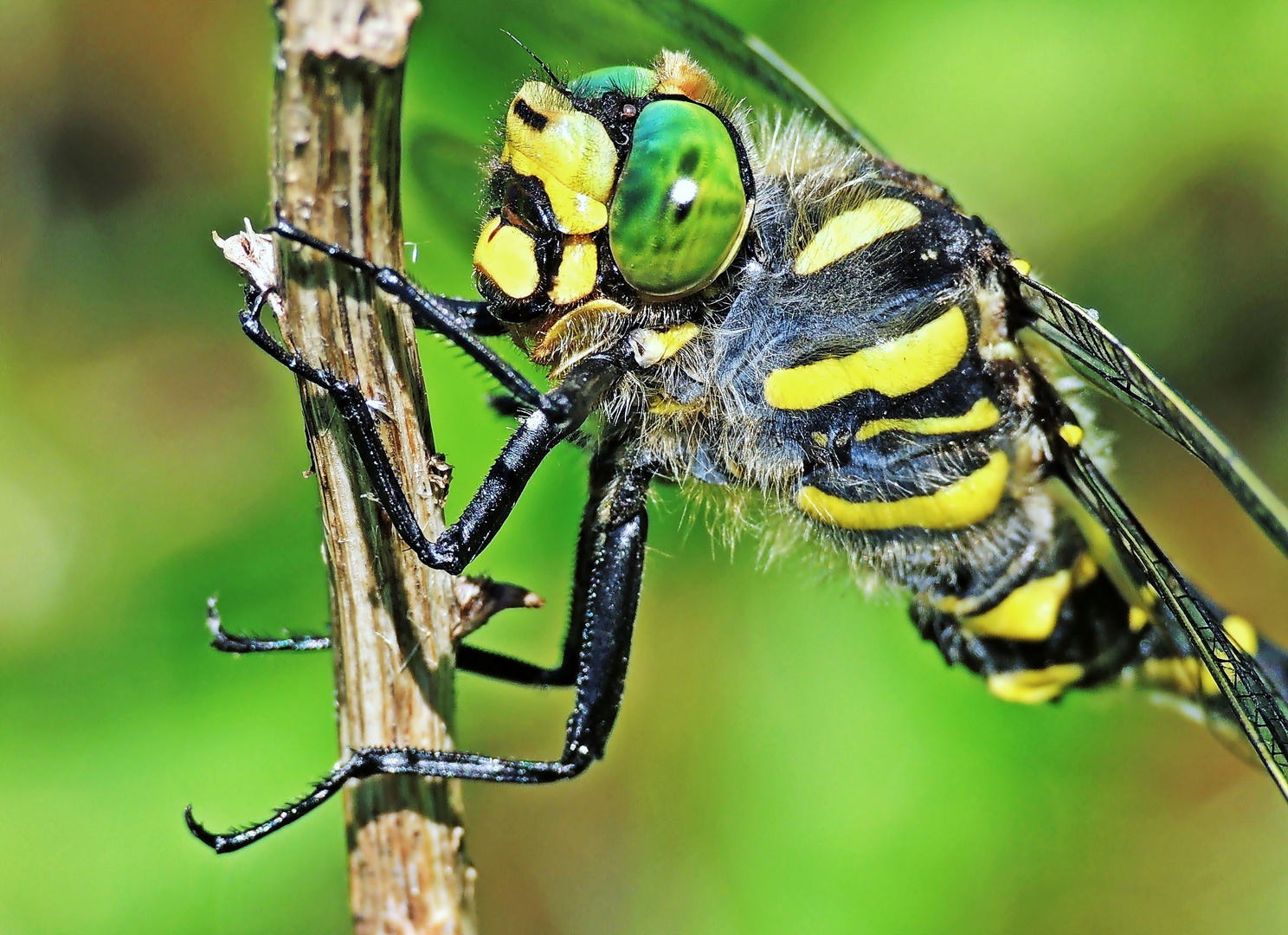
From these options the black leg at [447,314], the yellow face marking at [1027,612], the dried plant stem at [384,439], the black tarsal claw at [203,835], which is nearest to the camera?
the dried plant stem at [384,439]

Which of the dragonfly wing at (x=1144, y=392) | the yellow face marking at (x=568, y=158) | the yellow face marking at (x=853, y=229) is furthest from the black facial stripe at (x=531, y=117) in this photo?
the dragonfly wing at (x=1144, y=392)

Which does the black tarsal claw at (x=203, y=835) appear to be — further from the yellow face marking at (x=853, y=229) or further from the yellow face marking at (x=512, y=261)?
the yellow face marking at (x=853, y=229)

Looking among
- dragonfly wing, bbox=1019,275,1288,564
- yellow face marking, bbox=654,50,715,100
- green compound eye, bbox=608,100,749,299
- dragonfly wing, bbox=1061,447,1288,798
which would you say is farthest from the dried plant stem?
dragonfly wing, bbox=1061,447,1288,798

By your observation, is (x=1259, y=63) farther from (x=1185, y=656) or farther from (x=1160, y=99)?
(x=1185, y=656)

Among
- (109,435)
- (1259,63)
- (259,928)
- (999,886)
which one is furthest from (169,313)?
(1259,63)

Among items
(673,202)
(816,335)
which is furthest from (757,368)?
(673,202)

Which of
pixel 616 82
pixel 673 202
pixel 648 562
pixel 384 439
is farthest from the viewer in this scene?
A: pixel 648 562

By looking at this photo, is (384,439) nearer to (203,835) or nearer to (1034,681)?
(203,835)
